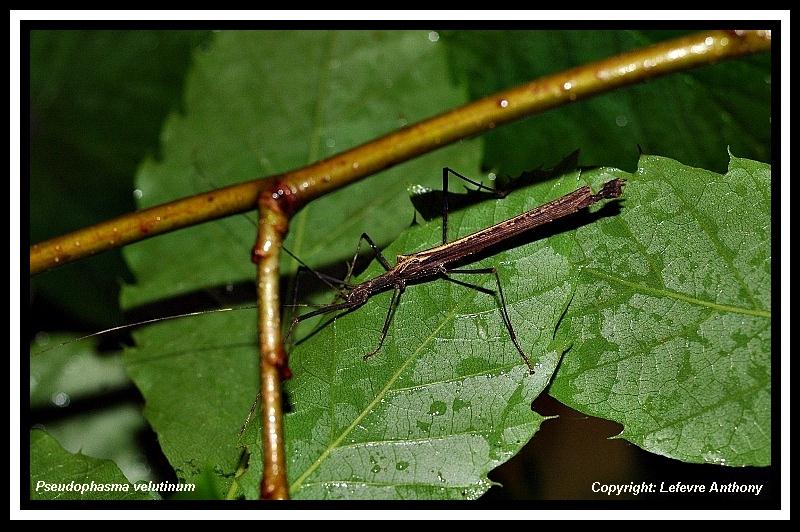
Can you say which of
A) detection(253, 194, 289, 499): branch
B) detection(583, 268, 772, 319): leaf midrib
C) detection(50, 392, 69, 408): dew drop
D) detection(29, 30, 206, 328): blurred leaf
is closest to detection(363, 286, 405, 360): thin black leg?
detection(253, 194, 289, 499): branch

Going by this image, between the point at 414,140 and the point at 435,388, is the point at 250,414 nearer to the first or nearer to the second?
the point at 435,388

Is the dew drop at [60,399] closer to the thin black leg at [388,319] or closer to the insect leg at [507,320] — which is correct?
the thin black leg at [388,319]

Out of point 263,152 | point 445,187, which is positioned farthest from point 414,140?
point 263,152

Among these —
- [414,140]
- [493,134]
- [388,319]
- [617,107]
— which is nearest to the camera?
[414,140]

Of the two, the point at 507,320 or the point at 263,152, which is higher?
the point at 263,152

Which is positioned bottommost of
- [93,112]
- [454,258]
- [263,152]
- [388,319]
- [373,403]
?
[373,403]

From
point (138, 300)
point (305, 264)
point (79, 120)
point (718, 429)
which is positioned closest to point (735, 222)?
point (718, 429)
